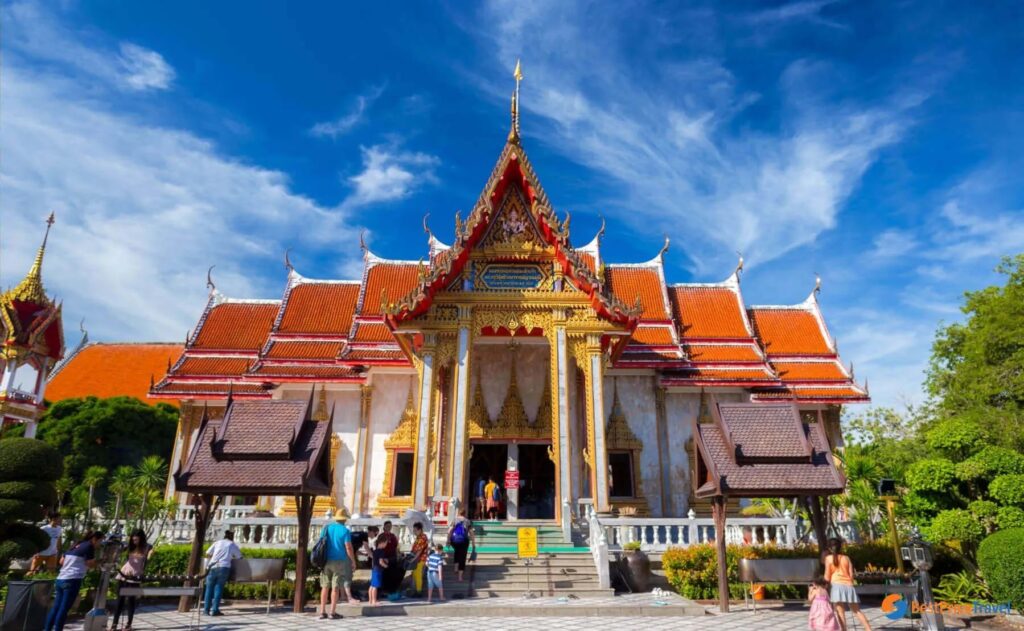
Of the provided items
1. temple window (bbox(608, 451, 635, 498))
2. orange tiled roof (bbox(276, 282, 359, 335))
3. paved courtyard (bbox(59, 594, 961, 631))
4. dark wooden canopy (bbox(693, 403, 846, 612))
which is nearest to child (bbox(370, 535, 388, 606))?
paved courtyard (bbox(59, 594, 961, 631))

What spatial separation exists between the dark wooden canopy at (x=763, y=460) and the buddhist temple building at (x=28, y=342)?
22.7 meters

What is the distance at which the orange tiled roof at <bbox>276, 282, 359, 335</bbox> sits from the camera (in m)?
18.8

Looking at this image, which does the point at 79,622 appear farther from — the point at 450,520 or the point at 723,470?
the point at 723,470

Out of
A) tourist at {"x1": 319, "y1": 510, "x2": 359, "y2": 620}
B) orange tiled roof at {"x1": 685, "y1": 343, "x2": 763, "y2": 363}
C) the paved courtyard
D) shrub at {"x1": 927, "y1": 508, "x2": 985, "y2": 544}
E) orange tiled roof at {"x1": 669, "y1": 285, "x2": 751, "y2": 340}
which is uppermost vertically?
orange tiled roof at {"x1": 669, "y1": 285, "x2": 751, "y2": 340}

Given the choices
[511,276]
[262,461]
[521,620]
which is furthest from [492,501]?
[262,461]

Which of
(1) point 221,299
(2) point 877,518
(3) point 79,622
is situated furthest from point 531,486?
(1) point 221,299

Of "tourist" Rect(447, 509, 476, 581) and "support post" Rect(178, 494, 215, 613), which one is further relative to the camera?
"tourist" Rect(447, 509, 476, 581)

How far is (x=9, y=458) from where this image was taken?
9219 mm

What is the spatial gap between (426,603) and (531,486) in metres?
7.19

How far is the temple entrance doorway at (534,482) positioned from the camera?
50.8ft

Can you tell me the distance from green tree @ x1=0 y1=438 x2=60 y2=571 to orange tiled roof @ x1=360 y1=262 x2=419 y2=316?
10044mm

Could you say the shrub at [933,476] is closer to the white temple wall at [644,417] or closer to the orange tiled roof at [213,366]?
the white temple wall at [644,417]

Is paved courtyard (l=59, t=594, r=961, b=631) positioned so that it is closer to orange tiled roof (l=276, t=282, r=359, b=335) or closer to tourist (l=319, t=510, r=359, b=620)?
tourist (l=319, t=510, r=359, b=620)

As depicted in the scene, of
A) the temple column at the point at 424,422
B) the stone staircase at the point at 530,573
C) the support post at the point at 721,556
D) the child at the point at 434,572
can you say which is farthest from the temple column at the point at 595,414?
the child at the point at 434,572
